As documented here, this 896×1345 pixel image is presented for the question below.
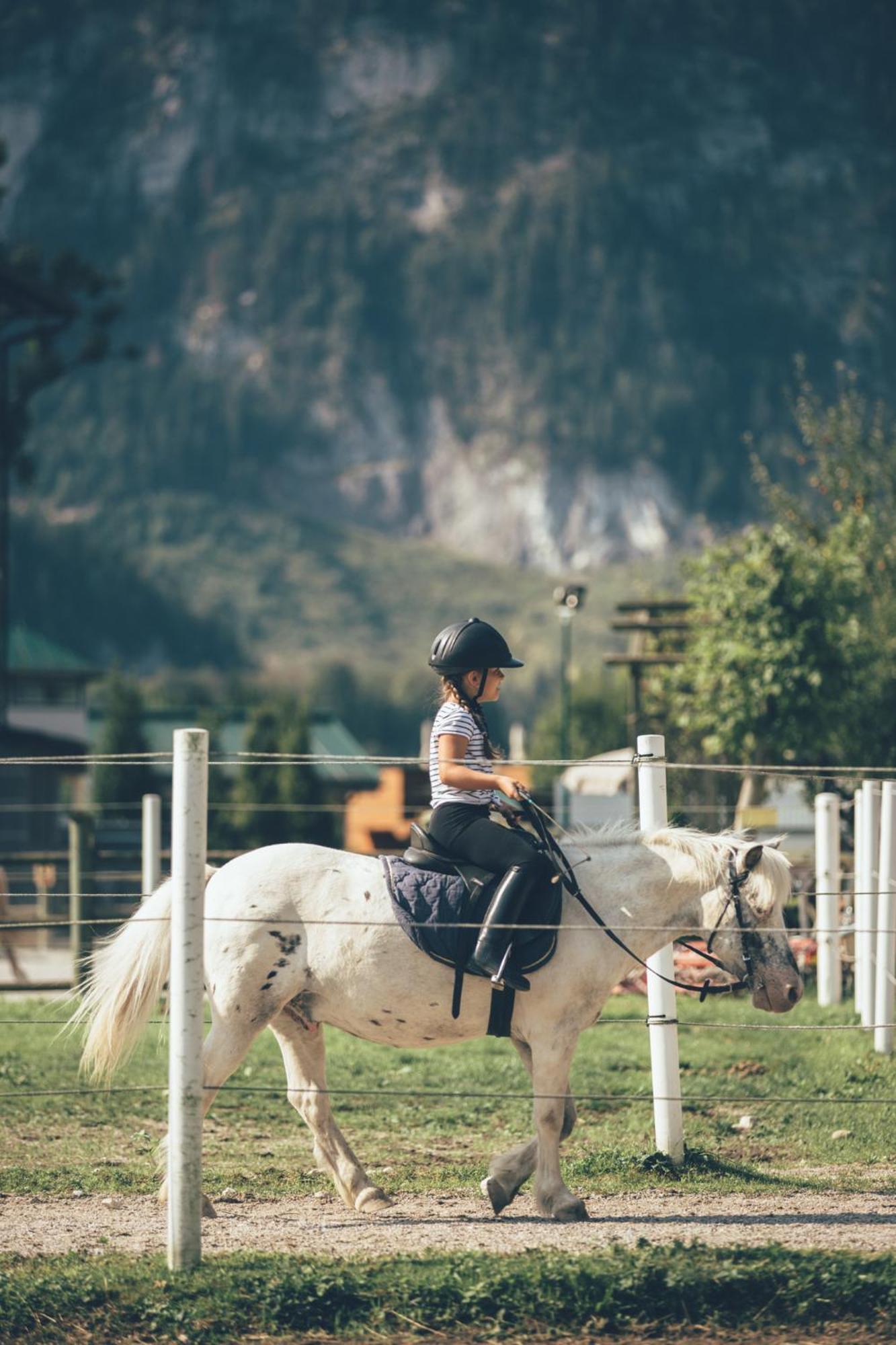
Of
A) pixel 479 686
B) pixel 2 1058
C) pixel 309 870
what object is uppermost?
pixel 479 686

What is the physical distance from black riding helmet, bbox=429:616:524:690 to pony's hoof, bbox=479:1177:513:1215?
2.23 meters

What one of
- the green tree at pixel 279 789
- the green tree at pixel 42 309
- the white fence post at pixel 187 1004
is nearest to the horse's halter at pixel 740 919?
the white fence post at pixel 187 1004

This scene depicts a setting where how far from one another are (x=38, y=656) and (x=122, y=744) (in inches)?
686

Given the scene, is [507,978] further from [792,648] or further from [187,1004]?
[792,648]

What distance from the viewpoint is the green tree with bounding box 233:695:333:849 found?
40750mm

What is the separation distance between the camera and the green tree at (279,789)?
40.8 meters

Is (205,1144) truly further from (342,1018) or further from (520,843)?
(520,843)

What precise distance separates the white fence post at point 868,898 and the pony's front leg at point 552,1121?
16.4 ft

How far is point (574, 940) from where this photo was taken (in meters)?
7.22

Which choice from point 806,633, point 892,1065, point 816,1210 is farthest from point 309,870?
point 806,633

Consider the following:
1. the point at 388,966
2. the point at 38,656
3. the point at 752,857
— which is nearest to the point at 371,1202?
the point at 388,966

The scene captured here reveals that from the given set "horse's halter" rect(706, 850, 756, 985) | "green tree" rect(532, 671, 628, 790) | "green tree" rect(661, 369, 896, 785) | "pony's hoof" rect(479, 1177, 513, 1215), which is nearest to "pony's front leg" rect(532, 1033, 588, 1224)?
"pony's hoof" rect(479, 1177, 513, 1215)

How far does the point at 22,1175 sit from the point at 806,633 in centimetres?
1785

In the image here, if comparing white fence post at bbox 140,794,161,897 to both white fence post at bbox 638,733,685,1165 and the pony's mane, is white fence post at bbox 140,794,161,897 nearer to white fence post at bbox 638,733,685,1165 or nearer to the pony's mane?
white fence post at bbox 638,733,685,1165
